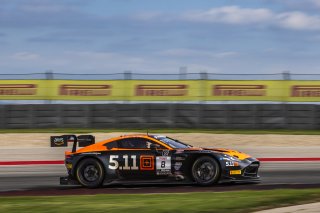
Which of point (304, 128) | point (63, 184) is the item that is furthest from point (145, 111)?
point (63, 184)

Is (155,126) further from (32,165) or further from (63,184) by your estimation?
(63,184)

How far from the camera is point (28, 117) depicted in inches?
1040

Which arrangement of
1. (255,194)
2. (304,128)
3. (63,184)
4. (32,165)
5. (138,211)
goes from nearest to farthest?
(138,211), (255,194), (63,184), (32,165), (304,128)

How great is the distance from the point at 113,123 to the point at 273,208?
55.2ft

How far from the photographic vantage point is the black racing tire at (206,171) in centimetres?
1334

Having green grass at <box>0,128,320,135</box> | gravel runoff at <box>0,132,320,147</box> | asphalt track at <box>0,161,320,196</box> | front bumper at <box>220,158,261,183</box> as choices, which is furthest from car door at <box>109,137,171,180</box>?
green grass at <box>0,128,320,135</box>

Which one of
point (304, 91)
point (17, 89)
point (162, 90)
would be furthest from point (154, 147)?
point (17, 89)

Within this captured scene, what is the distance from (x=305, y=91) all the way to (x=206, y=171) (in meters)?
14.8

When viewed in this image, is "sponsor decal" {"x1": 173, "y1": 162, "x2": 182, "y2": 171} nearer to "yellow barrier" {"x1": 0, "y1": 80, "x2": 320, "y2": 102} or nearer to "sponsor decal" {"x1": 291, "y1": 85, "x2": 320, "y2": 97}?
"yellow barrier" {"x1": 0, "y1": 80, "x2": 320, "y2": 102}

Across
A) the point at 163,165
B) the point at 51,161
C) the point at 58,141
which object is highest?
the point at 58,141

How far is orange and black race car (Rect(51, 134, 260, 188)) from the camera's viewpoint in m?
13.4

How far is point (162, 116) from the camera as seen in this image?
26.1 m

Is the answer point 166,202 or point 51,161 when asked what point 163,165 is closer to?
point 166,202

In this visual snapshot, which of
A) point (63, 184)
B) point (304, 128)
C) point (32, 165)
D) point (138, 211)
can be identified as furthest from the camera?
point (304, 128)
